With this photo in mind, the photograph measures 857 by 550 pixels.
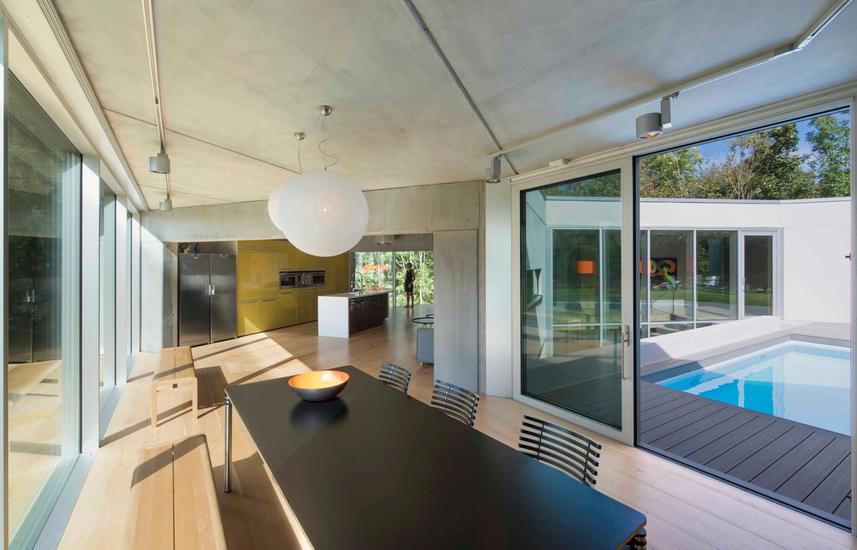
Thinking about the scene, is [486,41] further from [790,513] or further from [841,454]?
[841,454]

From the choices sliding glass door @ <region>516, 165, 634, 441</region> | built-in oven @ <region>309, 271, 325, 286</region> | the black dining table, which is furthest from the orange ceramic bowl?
built-in oven @ <region>309, 271, 325, 286</region>

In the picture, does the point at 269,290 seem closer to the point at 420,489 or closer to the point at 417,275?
the point at 417,275

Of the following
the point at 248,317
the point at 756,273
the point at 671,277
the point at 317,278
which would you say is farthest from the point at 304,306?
the point at 756,273

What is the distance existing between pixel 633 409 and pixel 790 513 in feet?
3.53

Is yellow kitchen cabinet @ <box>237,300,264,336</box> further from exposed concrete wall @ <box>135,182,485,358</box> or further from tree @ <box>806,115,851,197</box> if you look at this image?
tree @ <box>806,115,851,197</box>

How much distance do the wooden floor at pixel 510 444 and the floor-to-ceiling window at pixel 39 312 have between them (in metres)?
0.29

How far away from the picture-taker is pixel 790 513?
7.66ft

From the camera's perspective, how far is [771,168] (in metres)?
8.54

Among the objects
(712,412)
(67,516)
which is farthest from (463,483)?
(712,412)

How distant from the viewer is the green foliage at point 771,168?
24.6ft

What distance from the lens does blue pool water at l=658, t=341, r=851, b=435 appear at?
4.64 m

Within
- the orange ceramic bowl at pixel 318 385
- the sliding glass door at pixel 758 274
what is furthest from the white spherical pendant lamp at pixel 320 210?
the sliding glass door at pixel 758 274

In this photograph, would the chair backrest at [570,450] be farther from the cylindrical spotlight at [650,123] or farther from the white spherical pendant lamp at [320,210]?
the cylindrical spotlight at [650,123]

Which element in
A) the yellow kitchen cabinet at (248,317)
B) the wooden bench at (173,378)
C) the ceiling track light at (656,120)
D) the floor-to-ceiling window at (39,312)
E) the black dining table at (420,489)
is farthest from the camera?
the yellow kitchen cabinet at (248,317)
